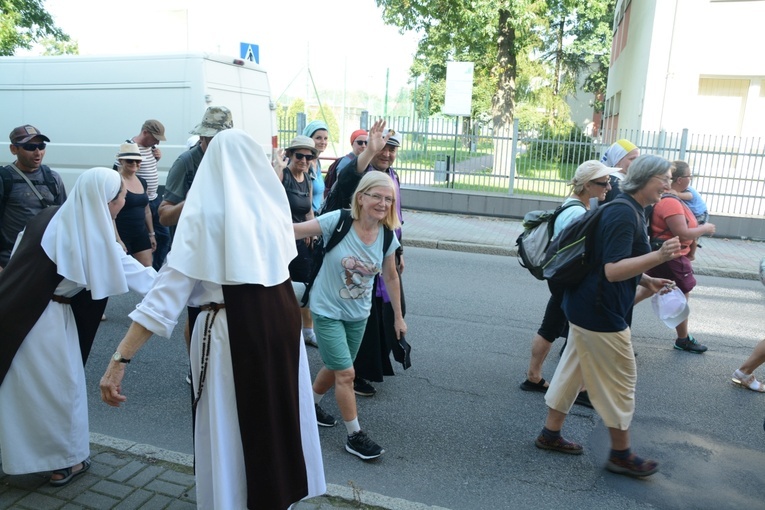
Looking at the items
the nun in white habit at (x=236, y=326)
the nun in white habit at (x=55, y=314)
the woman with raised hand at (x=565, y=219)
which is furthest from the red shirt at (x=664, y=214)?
the nun in white habit at (x=55, y=314)

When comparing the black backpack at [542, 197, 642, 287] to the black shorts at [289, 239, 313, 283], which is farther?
the black shorts at [289, 239, 313, 283]

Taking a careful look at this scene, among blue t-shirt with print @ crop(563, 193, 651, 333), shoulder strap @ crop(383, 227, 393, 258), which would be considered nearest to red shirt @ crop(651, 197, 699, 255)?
blue t-shirt with print @ crop(563, 193, 651, 333)

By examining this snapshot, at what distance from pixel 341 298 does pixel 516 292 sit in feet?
15.2

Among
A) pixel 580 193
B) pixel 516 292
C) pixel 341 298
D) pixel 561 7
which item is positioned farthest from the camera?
pixel 561 7

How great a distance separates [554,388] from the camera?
3.88 meters

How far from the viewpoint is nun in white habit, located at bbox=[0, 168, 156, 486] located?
3.04m

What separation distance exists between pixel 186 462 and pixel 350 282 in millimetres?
1331

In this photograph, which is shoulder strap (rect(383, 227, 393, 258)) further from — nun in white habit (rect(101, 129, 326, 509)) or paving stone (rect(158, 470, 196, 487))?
paving stone (rect(158, 470, 196, 487))

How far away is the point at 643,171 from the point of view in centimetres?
351

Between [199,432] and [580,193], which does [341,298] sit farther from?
[580,193]

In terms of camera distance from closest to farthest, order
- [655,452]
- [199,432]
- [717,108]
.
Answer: [199,432] < [655,452] < [717,108]

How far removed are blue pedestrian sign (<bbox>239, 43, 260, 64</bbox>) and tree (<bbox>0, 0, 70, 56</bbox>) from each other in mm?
8336

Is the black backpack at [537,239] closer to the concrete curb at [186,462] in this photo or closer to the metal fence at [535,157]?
the concrete curb at [186,462]

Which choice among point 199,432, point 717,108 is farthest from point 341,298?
point 717,108
